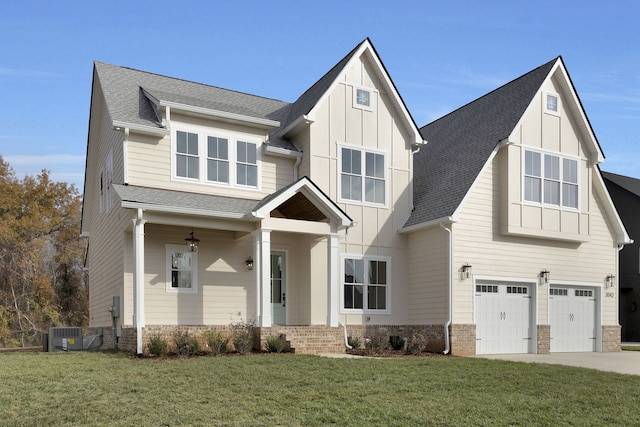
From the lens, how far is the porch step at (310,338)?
16.0m

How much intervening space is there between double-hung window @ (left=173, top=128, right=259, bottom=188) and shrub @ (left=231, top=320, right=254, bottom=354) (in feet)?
14.1

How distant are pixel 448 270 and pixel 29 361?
11.5m

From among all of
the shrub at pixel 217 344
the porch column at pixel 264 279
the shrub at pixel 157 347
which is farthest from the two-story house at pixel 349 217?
the shrub at pixel 217 344

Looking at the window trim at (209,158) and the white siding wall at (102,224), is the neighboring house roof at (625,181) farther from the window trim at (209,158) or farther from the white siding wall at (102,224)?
the white siding wall at (102,224)

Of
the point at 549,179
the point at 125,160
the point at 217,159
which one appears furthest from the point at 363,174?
the point at 125,160

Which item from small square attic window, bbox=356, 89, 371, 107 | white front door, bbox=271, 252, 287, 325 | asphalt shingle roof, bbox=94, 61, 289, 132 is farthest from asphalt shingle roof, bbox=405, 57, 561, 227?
asphalt shingle roof, bbox=94, 61, 289, 132

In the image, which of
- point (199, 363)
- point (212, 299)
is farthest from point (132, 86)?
point (199, 363)

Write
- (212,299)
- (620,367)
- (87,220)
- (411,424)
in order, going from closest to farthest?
(411,424)
(620,367)
(212,299)
(87,220)

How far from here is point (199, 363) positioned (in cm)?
1298

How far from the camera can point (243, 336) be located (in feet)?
51.0

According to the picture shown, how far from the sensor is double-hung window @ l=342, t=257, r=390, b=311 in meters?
19.2

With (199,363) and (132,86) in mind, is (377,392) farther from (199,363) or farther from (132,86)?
(132,86)

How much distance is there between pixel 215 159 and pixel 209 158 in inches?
7.4

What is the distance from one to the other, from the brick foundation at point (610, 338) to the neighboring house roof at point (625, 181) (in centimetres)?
1295
